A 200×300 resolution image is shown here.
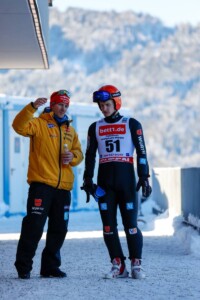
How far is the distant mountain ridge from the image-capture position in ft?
276

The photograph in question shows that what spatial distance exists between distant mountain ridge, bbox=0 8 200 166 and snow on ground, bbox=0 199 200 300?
221ft

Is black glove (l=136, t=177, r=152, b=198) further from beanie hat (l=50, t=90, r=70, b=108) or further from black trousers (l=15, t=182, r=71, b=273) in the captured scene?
beanie hat (l=50, t=90, r=70, b=108)

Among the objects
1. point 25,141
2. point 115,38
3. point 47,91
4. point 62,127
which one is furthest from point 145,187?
point 115,38

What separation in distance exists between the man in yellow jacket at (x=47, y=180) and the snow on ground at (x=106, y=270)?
0.23 meters

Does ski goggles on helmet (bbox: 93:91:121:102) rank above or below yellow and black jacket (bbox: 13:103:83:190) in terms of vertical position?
above

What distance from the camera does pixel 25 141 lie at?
2038 cm

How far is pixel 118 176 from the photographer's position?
724 cm

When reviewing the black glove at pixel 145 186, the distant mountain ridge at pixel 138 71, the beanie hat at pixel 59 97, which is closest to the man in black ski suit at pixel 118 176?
the black glove at pixel 145 186

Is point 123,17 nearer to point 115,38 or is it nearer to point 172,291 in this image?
point 115,38

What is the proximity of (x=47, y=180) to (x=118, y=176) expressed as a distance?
2.07ft

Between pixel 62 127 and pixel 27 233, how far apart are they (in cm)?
98

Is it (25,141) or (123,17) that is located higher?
(123,17)

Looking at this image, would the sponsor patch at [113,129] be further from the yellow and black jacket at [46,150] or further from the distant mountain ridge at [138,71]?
the distant mountain ridge at [138,71]

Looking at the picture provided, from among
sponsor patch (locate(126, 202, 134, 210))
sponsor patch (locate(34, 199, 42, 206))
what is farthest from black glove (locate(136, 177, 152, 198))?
sponsor patch (locate(34, 199, 42, 206))
